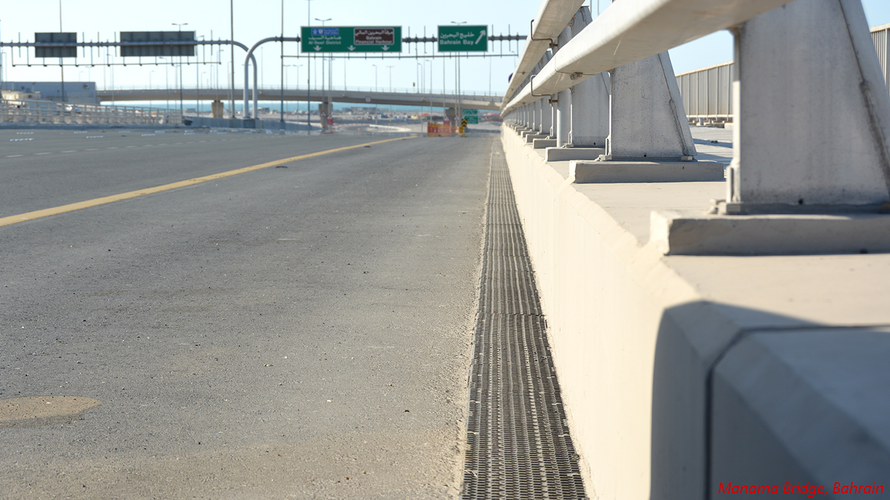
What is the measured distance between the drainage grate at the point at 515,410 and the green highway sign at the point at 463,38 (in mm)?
60365

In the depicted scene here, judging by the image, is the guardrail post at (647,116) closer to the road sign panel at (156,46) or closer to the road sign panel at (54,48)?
the road sign panel at (156,46)

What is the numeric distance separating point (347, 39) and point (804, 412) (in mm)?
66486

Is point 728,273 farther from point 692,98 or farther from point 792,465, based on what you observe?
point 692,98

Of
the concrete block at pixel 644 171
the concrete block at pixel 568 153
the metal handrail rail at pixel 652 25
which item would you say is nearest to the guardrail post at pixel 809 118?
the metal handrail rail at pixel 652 25

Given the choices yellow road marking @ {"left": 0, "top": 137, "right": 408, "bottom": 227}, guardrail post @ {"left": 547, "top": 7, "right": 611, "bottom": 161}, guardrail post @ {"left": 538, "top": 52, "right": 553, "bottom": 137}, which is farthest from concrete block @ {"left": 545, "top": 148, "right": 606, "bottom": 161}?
yellow road marking @ {"left": 0, "top": 137, "right": 408, "bottom": 227}

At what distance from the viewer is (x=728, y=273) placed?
1868 millimetres

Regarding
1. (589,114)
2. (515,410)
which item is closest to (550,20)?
(589,114)

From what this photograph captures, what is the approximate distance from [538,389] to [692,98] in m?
28.1

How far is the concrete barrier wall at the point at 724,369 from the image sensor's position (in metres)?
1.01

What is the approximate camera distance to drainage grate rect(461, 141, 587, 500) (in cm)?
275

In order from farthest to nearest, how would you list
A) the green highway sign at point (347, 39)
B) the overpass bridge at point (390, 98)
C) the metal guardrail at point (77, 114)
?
the overpass bridge at point (390, 98)
the green highway sign at point (347, 39)
the metal guardrail at point (77, 114)

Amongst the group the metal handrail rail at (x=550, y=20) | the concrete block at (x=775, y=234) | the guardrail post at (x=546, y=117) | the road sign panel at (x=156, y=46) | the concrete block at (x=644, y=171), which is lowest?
the concrete block at (x=775, y=234)

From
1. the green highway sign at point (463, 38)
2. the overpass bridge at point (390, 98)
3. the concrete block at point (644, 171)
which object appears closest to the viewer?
the concrete block at point (644, 171)

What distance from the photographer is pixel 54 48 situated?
8525 centimetres
